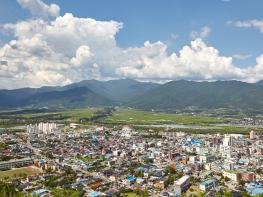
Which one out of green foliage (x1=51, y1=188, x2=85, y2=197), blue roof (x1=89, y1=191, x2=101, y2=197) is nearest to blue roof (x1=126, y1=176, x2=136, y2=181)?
blue roof (x1=89, y1=191, x2=101, y2=197)

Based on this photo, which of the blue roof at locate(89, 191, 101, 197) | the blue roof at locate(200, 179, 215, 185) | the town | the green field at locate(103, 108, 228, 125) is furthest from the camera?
the green field at locate(103, 108, 228, 125)

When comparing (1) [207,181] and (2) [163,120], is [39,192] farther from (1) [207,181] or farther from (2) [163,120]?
(2) [163,120]

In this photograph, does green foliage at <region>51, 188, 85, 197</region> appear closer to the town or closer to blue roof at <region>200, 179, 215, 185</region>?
the town

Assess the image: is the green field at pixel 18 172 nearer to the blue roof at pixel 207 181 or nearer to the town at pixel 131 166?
the town at pixel 131 166

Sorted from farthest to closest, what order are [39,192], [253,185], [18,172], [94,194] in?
1. [18,172]
2. [253,185]
3. [39,192]
4. [94,194]

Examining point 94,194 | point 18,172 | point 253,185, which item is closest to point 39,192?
point 94,194

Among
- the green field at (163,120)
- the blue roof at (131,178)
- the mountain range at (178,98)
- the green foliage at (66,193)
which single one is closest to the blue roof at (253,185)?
the blue roof at (131,178)

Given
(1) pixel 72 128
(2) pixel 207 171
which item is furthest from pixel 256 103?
(2) pixel 207 171
